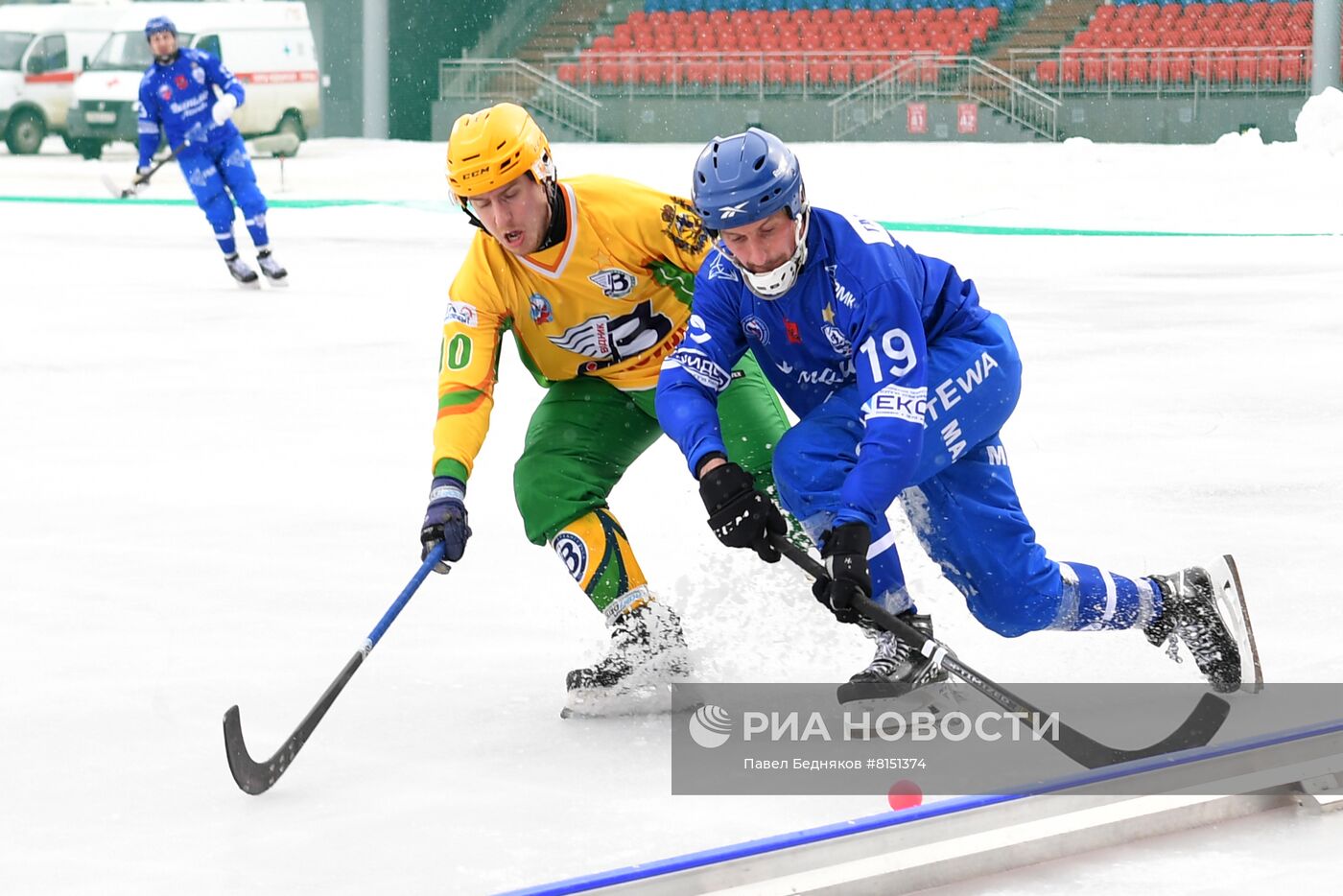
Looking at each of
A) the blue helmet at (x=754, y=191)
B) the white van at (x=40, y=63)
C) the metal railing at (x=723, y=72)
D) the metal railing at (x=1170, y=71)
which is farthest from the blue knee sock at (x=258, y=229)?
the metal railing at (x=1170, y=71)

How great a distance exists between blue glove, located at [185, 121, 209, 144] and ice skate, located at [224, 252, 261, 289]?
2.50 feet

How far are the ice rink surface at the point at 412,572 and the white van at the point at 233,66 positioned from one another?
11418 mm

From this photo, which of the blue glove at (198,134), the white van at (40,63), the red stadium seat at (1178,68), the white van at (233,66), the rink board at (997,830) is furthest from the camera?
the white van at (40,63)

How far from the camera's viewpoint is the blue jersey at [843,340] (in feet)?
9.30

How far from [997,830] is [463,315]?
4.59 ft

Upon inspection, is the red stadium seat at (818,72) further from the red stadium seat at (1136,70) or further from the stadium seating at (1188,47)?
the red stadium seat at (1136,70)

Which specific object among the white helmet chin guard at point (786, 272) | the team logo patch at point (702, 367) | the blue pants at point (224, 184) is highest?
the white helmet chin guard at point (786, 272)

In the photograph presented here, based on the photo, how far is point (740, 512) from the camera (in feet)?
9.43

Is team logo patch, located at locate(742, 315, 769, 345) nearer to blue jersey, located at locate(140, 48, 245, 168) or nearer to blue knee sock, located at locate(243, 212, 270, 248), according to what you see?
blue knee sock, located at locate(243, 212, 270, 248)

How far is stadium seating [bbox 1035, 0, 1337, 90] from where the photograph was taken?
20031 millimetres

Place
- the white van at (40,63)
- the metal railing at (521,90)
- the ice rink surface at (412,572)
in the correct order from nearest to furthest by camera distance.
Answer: the ice rink surface at (412,572), the white van at (40,63), the metal railing at (521,90)

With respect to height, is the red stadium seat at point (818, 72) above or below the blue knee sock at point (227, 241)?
below

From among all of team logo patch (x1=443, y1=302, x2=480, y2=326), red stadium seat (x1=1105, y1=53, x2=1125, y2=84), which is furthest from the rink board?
red stadium seat (x1=1105, y1=53, x2=1125, y2=84)

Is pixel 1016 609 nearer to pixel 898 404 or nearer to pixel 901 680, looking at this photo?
pixel 901 680
